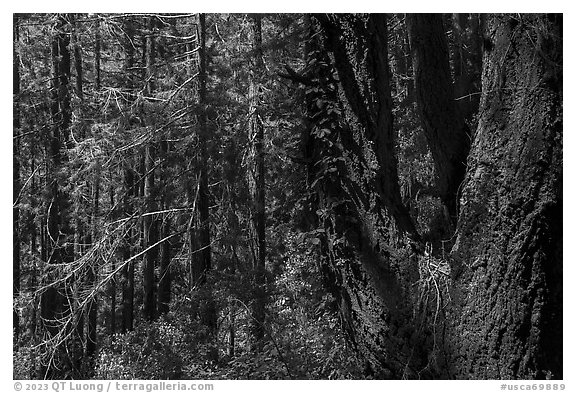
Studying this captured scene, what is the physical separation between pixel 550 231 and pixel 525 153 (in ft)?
2.19

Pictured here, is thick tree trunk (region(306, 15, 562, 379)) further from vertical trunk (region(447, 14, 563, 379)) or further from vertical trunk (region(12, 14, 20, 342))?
vertical trunk (region(12, 14, 20, 342))

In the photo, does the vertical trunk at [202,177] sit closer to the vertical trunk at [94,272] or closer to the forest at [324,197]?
the forest at [324,197]

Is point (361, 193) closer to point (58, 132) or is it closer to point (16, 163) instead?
point (58, 132)

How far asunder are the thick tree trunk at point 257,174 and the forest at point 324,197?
53 millimetres

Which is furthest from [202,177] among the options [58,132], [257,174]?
[58,132]

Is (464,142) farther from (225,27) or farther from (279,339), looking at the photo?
(225,27)

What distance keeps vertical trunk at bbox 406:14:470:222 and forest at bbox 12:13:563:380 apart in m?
0.03

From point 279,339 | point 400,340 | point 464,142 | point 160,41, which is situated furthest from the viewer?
point 160,41

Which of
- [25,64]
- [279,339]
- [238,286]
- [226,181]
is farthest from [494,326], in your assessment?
[25,64]

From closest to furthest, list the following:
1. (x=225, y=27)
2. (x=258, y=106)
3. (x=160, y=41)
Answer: (x=258, y=106)
(x=225, y=27)
(x=160, y=41)

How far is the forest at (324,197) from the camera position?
4.95m

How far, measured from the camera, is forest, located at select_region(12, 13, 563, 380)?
195 inches

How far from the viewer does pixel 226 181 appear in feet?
37.6

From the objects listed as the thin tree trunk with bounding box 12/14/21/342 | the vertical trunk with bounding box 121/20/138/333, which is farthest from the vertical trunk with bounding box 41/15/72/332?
the vertical trunk with bounding box 121/20/138/333
